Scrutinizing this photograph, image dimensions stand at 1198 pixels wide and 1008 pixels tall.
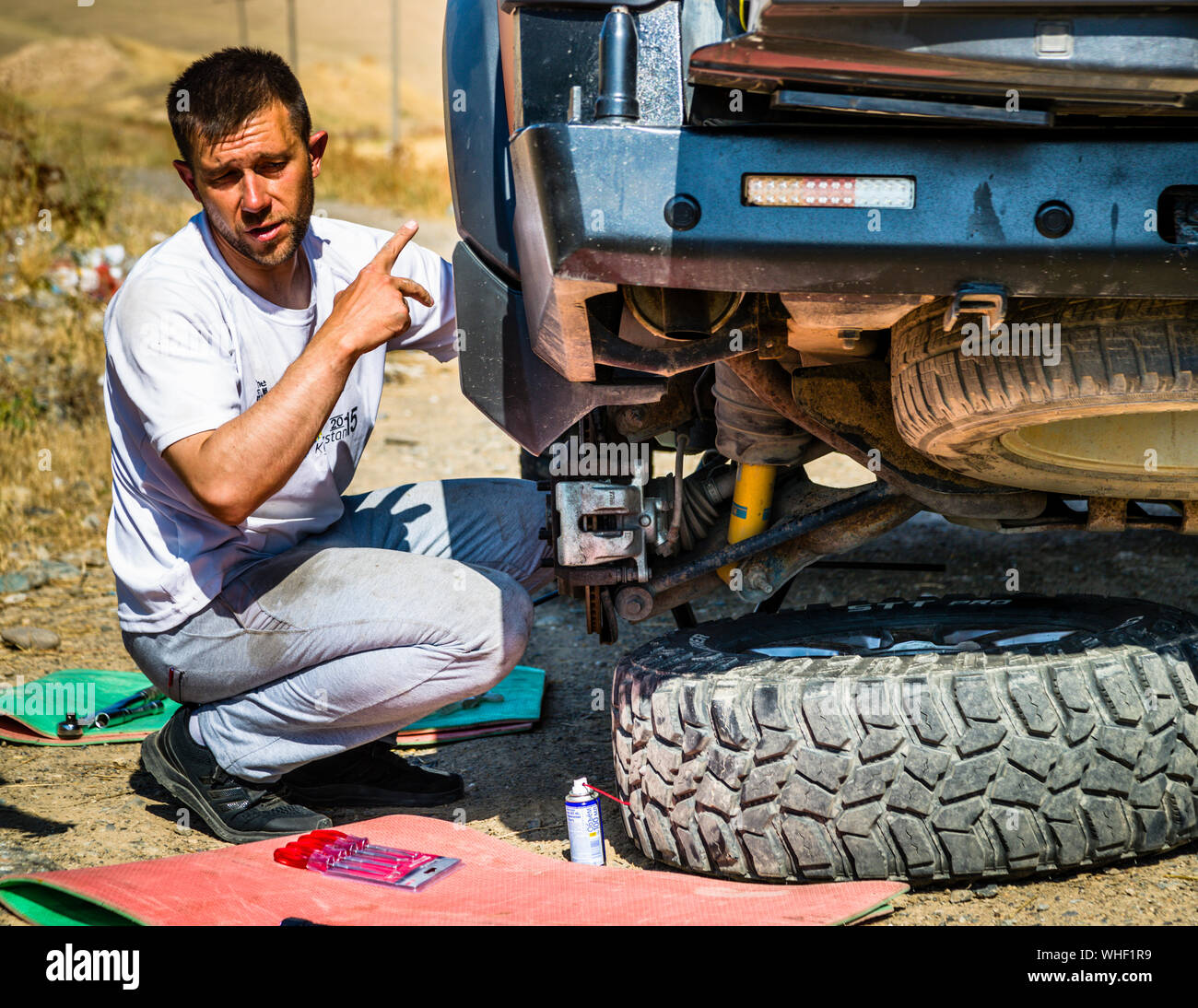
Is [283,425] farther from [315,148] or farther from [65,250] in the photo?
[65,250]

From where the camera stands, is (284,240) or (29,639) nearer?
(284,240)

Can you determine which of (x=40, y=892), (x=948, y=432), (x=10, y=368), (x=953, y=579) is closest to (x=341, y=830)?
(x=40, y=892)

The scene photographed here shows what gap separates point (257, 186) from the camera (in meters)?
2.55

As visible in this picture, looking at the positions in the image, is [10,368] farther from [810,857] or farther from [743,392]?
[810,857]

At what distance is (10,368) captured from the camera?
6184mm

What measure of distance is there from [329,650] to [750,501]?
3.07 feet

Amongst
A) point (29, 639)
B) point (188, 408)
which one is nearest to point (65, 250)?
point (29, 639)

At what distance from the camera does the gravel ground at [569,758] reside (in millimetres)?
1998

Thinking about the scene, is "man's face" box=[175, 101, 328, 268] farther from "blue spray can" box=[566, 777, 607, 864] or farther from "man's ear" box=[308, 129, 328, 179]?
"blue spray can" box=[566, 777, 607, 864]

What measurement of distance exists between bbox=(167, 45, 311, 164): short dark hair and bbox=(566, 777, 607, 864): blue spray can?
1511mm

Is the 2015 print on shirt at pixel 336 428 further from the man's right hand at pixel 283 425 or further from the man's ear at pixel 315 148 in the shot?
the man's ear at pixel 315 148

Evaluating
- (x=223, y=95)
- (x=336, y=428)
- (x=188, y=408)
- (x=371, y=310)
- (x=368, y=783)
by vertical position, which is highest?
(x=223, y=95)

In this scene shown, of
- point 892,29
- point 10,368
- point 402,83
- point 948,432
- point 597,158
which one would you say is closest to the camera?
point 892,29

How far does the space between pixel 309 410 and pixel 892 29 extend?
4.18ft
